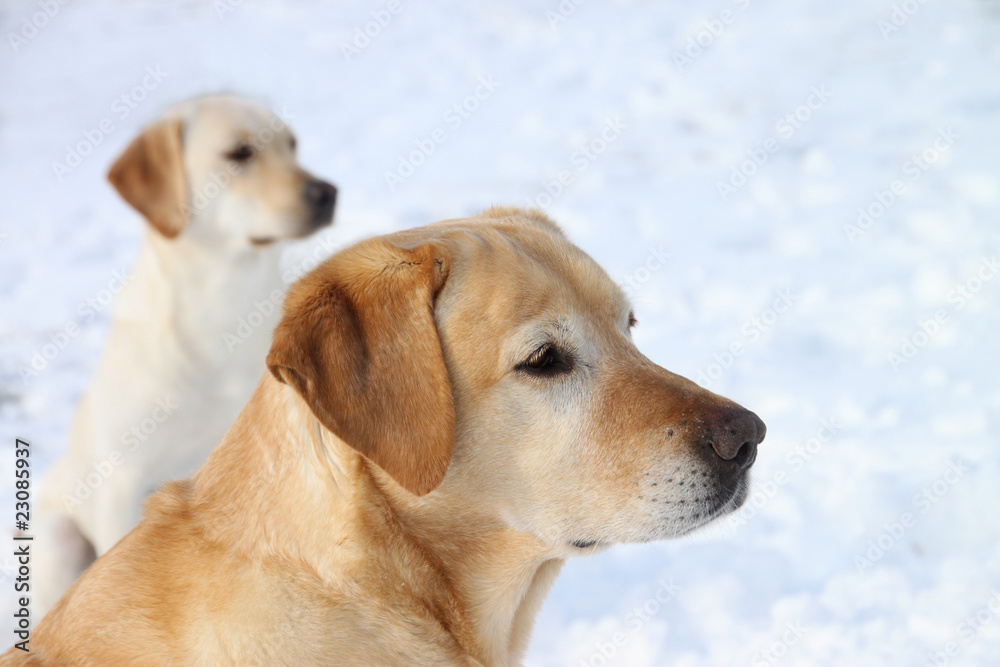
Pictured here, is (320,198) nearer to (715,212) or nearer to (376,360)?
(376,360)

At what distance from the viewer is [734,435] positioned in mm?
2496

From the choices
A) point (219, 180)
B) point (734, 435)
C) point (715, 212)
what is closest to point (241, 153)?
point (219, 180)

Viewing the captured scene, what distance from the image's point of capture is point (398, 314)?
95.4 inches

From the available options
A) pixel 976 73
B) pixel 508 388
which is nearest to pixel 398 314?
pixel 508 388

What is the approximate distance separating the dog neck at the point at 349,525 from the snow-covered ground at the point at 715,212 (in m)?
1.58

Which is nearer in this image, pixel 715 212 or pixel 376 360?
pixel 376 360

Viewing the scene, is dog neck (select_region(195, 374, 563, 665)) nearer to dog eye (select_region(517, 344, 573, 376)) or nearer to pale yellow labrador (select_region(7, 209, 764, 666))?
pale yellow labrador (select_region(7, 209, 764, 666))

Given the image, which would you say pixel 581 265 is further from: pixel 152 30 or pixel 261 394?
pixel 152 30

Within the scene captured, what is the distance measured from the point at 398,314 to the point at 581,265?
64cm

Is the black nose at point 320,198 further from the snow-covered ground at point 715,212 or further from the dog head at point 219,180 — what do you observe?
the snow-covered ground at point 715,212

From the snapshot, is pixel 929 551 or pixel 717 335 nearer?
pixel 929 551

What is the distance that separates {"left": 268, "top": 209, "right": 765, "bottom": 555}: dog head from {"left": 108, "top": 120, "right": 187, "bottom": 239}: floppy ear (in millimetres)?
1622

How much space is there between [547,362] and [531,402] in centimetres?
12

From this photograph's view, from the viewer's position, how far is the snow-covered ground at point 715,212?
4.40m
